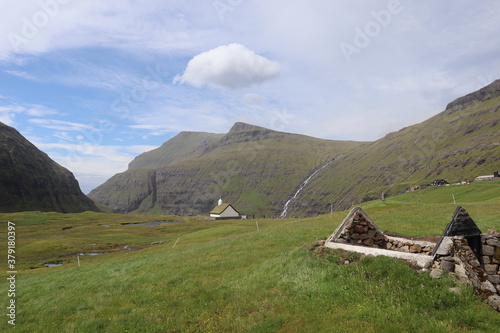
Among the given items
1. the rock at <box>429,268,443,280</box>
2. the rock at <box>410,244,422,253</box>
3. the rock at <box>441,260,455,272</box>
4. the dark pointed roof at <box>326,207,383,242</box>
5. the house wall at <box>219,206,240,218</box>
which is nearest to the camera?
the rock at <box>429,268,443,280</box>

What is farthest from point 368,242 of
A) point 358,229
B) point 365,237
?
point 358,229

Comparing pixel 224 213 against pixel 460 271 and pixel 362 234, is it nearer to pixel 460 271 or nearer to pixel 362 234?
pixel 362 234

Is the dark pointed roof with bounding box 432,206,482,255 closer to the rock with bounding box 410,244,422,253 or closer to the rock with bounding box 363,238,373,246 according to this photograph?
the rock with bounding box 410,244,422,253

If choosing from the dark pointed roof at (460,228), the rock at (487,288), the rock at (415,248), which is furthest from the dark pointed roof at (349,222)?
the rock at (487,288)

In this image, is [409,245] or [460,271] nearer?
[460,271]

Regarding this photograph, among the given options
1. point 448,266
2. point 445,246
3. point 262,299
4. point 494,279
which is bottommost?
point 262,299

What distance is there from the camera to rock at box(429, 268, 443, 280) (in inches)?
484

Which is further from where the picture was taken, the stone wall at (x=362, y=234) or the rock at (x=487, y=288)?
the stone wall at (x=362, y=234)

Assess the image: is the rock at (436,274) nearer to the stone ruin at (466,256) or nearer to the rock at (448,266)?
the stone ruin at (466,256)

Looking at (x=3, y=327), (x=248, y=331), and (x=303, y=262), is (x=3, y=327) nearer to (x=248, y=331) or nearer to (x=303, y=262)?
(x=248, y=331)

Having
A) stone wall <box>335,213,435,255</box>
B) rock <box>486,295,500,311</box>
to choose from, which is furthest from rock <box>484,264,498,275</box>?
stone wall <box>335,213,435,255</box>

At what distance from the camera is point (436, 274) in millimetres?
12391

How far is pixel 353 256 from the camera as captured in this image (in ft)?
51.6

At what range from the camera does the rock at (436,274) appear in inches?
484
